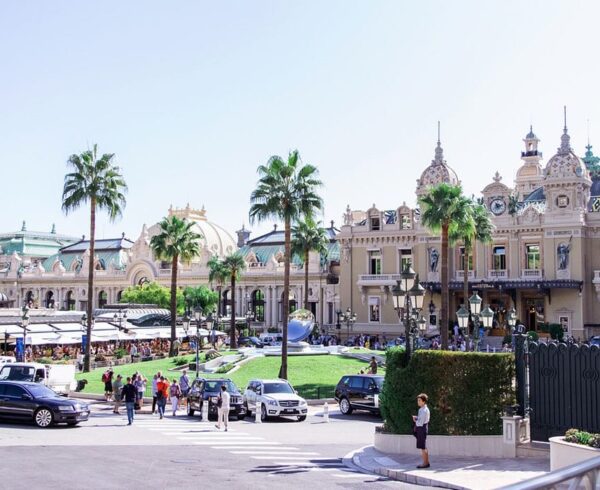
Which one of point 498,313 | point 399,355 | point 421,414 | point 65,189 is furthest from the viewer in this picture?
point 498,313

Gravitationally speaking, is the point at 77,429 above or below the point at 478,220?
below

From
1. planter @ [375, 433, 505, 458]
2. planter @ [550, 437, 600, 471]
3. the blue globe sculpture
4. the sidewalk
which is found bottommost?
the sidewalk

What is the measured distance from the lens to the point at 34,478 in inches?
623

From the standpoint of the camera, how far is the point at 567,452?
1512cm

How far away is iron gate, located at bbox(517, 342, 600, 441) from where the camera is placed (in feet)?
57.2

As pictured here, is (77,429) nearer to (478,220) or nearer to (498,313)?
(478,220)

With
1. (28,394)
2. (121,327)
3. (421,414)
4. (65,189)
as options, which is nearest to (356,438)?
(421,414)

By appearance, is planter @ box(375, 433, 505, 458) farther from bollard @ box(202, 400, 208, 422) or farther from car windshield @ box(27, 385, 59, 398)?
car windshield @ box(27, 385, 59, 398)

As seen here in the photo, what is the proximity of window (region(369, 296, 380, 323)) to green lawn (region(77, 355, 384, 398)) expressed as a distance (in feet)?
86.3

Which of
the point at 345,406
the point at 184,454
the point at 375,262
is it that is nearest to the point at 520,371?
the point at 184,454

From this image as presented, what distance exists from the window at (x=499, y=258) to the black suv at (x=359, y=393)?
4009cm

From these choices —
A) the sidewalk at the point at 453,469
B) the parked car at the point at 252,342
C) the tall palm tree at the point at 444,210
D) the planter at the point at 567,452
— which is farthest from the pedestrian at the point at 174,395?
the parked car at the point at 252,342

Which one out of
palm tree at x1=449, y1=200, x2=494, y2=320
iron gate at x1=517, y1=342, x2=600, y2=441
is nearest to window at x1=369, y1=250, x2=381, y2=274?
palm tree at x1=449, y1=200, x2=494, y2=320

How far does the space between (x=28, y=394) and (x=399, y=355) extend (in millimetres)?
11828
